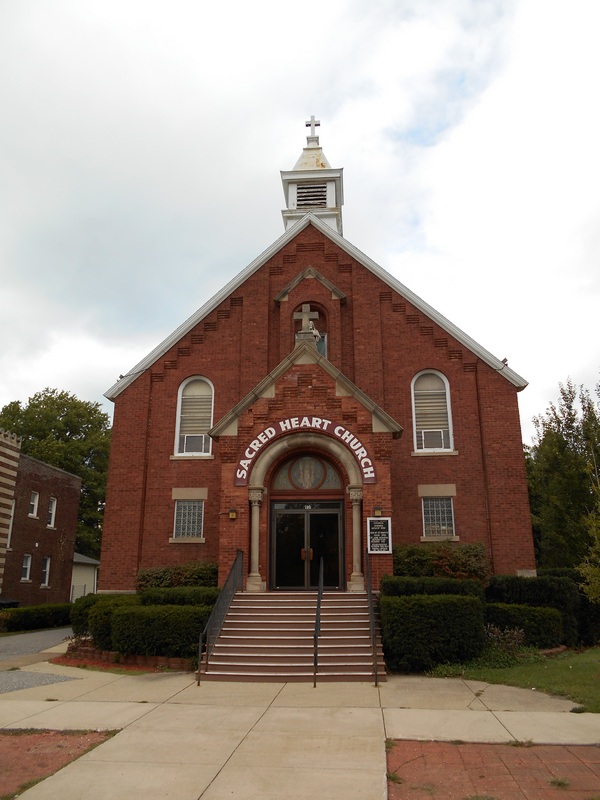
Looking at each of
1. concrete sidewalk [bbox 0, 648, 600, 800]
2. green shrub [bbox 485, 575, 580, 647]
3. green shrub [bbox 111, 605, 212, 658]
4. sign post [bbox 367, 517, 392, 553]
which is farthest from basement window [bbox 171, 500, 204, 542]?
green shrub [bbox 485, 575, 580, 647]

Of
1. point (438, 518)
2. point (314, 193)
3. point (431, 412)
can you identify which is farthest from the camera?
point (314, 193)

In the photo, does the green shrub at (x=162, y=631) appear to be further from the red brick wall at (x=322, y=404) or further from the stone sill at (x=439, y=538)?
the stone sill at (x=439, y=538)

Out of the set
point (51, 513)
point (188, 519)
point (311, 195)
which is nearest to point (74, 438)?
point (51, 513)

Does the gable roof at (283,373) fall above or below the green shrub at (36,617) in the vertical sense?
above

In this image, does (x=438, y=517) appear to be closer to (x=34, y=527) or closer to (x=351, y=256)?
(x=351, y=256)

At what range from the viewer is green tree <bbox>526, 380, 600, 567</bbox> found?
2802 cm

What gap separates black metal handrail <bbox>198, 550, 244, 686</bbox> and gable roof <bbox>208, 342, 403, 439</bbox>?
341 centimetres

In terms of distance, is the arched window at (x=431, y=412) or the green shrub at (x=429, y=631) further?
→ the arched window at (x=431, y=412)

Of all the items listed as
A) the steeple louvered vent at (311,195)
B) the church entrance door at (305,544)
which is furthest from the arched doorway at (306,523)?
the steeple louvered vent at (311,195)

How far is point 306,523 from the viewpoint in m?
18.4

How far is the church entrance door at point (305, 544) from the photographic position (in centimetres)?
1808

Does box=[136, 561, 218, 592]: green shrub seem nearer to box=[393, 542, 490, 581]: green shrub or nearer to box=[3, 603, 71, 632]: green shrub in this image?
box=[393, 542, 490, 581]: green shrub

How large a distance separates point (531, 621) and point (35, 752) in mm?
11537

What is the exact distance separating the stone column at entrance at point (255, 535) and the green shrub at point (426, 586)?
343 cm
